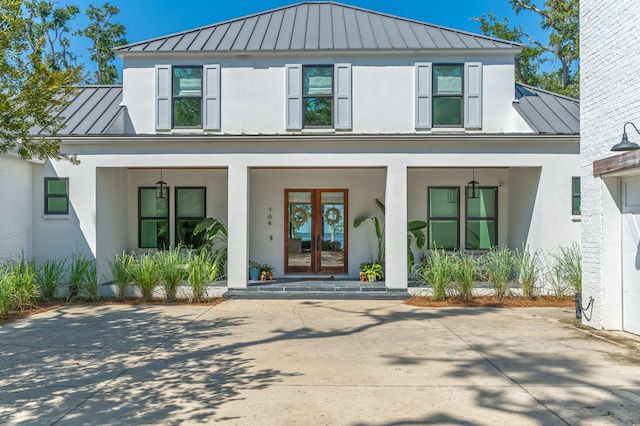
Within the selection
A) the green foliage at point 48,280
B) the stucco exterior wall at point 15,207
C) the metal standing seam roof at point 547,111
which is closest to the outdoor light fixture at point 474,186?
the metal standing seam roof at point 547,111

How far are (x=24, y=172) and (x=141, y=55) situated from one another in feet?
13.8

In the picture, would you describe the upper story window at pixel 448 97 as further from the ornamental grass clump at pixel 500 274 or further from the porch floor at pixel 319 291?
the porch floor at pixel 319 291

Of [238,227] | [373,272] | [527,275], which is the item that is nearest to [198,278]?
[238,227]

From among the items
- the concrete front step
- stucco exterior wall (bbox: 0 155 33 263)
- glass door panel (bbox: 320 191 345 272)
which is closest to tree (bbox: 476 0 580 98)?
glass door panel (bbox: 320 191 345 272)

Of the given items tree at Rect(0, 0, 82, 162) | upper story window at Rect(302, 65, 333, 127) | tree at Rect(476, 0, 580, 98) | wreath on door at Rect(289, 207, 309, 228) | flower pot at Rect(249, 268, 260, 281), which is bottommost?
flower pot at Rect(249, 268, 260, 281)

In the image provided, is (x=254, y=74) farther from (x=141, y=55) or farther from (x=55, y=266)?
(x=55, y=266)

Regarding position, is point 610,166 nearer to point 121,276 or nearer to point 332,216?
point 332,216

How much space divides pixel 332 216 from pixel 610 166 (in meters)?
7.38

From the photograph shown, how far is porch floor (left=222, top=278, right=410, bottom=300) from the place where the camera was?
10.6 m

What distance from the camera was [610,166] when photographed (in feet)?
23.2

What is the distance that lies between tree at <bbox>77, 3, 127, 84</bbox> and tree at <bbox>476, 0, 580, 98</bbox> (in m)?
21.0

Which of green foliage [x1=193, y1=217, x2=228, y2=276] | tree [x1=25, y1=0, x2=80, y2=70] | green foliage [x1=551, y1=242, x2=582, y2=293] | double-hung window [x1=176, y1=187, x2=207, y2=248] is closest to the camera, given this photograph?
green foliage [x1=551, y1=242, x2=582, y2=293]

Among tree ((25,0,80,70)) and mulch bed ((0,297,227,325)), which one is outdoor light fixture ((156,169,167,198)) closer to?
mulch bed ((0,297,227,325))

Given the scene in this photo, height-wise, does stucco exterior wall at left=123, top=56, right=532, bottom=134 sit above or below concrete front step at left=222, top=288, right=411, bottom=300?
above
